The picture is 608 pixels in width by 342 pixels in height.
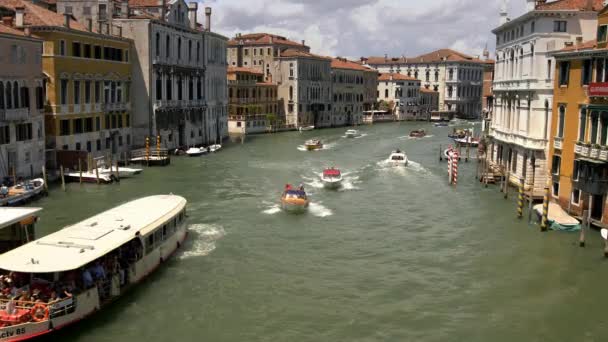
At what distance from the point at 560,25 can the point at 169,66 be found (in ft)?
89.2

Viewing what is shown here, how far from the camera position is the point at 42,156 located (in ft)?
106

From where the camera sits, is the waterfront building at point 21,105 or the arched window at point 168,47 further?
the arched window at point 168,47

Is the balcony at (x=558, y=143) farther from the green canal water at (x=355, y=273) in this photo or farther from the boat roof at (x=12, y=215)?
the boat roof at (x=12, y=215)

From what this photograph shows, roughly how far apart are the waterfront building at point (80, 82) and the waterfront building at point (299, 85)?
37.4 m

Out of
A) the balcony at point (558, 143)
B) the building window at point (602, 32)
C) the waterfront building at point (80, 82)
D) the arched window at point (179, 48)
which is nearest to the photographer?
the building window at point (602, 32)

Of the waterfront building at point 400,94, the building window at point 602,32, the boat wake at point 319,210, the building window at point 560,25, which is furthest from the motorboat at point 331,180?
the waterfront building at point 400,94

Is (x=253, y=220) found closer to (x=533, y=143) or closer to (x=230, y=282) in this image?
(x=230, y=282)

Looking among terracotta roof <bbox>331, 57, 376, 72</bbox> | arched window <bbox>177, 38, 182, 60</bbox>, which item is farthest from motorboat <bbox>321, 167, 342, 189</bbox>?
terracotta roof <bbox>331, 57, 376, 72</bbox>

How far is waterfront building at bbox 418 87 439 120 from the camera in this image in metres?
109

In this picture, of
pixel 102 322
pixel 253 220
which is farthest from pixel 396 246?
pixel 102 322

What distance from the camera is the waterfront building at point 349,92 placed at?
297 feet

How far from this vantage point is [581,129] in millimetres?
23750

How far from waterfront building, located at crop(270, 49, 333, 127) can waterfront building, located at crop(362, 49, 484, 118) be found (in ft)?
115

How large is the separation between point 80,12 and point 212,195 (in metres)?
19.7
